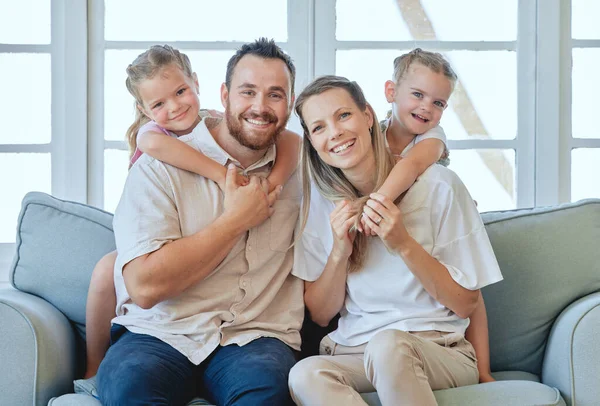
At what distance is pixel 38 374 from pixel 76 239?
537 millimetres

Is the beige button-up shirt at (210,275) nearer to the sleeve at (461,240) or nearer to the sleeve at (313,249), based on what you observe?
the sleeve at (313,249)

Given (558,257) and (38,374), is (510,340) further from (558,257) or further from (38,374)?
(38,374)

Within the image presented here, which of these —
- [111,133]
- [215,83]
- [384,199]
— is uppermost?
[215,83]

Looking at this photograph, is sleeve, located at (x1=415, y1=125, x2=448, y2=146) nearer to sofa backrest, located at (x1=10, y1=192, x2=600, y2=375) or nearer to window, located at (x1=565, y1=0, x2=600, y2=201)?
sofa backrest, located at (x1=10, y1=192, x2=600, y2=375)

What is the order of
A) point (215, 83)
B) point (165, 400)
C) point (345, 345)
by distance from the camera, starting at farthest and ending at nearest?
1. point (215, 83)
2. point (345, 345)
3. point (165, 400)

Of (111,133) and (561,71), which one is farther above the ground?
(561,71)

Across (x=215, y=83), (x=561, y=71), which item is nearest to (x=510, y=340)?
(x=561, y=71)

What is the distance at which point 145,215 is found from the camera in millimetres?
1984

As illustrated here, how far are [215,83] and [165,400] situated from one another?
1537 mm

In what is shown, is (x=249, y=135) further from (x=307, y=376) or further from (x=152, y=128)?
(x=307, y=376)

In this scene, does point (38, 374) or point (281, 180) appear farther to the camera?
point (281, 180)

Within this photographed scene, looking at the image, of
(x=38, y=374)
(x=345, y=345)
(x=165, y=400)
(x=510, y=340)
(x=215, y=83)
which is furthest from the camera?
(x=215, y=83)

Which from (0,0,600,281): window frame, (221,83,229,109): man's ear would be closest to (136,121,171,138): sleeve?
(221,83,229,109): man's ear

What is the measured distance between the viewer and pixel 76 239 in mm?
2314
